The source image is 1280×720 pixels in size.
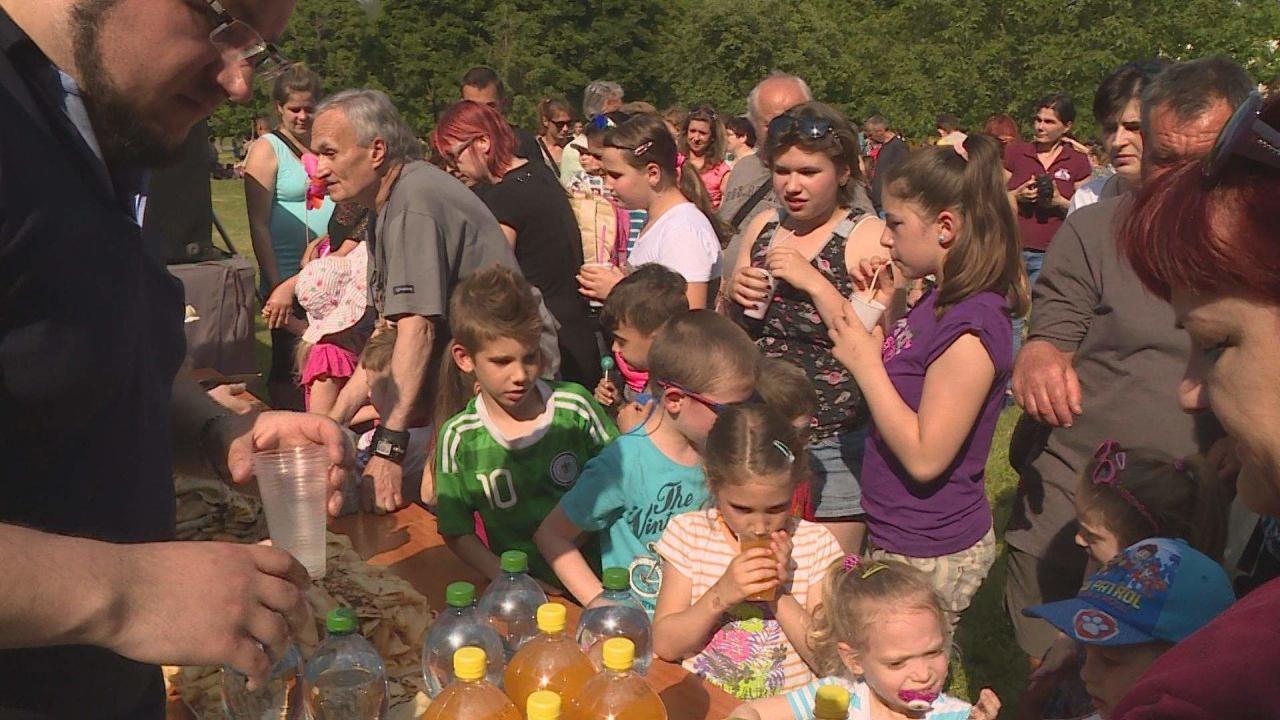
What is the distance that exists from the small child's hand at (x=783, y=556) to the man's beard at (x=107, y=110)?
57.3 inches

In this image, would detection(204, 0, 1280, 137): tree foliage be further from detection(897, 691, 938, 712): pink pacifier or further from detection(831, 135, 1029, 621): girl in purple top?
detection(897, 691, 938, 712): pink pacifier

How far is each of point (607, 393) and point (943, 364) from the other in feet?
5.68

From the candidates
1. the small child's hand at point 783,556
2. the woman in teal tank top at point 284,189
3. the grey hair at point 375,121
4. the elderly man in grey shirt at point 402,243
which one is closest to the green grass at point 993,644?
the small child's hand at point 783,556

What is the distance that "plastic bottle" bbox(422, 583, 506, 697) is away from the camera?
1900mm

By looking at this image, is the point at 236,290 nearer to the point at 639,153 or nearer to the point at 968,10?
the point at 639,153

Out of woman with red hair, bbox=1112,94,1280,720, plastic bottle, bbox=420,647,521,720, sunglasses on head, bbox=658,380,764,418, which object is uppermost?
woman with red hair, bbox=1112,94,1280,720

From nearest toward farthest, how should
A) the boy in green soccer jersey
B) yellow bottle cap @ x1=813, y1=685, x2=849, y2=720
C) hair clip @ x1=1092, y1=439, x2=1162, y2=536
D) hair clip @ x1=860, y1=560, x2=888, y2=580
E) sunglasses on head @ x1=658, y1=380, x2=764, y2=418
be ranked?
yellow bottle cap @ x1=813, y1=685, x2=849, y2=720 < hair clip @ x1=860, y1=560, x2=888, y2=580 < hair clip @ x1=1092, y1=439, x2=1162, y2=536 < sunglasses on head @ x1=658, y1=380, x2=764, y2=418 < the boy in green soccer jersey

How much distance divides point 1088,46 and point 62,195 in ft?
106

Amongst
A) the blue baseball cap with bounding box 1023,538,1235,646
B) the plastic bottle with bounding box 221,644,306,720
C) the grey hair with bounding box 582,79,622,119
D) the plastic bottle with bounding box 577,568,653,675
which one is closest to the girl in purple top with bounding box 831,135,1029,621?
the blue baseball cap with bounding box 1023,538,1235,646

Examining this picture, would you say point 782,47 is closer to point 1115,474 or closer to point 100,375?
point 1115,474

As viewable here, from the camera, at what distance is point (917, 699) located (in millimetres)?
2082

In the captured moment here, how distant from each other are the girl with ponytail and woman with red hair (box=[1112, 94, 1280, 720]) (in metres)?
2.89

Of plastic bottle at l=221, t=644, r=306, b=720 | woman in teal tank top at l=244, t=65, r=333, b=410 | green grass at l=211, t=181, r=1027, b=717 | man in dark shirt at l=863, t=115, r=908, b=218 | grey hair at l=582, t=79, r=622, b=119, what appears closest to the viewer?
plastic bottle at l=221, t=644, r=306, b=720

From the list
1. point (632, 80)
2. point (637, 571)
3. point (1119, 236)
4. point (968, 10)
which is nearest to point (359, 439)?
point (637, 571)
